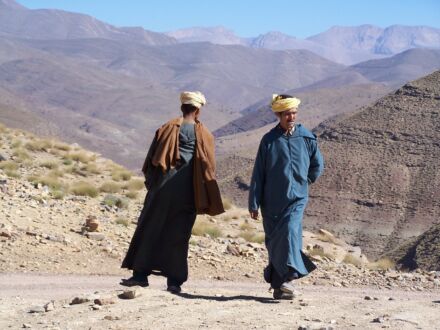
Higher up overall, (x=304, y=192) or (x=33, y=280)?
(x=304, y=192)

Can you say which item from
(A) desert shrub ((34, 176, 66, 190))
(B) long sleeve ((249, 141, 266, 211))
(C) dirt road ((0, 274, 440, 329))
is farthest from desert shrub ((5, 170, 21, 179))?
(B) long sleeve ((249, 141, 266, 211))

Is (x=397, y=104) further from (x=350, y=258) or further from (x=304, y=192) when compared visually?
(x=304, y=192)

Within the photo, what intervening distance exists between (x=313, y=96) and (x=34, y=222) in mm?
103346

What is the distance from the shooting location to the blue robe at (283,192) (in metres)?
7.07

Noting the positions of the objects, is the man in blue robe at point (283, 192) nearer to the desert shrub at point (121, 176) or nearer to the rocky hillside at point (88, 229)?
the rocky hillside at point (88, 229)

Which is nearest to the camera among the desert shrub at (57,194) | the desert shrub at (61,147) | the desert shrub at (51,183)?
the desert shrub at (57,194)

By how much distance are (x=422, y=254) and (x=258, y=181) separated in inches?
711

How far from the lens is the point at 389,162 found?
146 feet

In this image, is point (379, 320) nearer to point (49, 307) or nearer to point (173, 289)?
point (173, 289)

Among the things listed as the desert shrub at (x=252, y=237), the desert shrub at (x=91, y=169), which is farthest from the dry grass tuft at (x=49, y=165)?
the desert shrub at (x=252, y=237)

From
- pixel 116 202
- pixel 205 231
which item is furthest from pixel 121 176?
pixel 205 231

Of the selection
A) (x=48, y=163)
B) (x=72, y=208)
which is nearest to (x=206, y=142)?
(x=72, y=208)

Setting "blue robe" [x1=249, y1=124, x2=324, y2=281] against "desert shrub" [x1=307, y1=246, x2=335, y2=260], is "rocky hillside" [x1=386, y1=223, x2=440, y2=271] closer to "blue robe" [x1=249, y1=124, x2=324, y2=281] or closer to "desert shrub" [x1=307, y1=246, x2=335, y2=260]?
"desert shrub" [x1=307, y1=246, x2=335, y2=260]

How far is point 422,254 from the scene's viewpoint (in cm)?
2434
